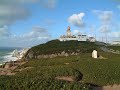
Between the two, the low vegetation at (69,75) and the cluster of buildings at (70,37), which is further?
the cluster of buildings at (70,37)

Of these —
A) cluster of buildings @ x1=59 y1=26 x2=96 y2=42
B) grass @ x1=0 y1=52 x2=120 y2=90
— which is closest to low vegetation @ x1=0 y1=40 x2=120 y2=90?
grass @ x1=0 y1=52 x2=120 y2=90

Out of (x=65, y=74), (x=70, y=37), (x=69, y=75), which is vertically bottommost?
(x=69, y=75)

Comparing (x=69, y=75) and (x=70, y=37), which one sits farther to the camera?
(x=70, y=37)

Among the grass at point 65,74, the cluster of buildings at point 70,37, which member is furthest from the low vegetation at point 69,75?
the cluster of buildings at point 70,37

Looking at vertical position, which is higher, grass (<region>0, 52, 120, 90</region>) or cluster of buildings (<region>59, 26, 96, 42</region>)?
cluster of buildings (<region>59, 26, 96, 42</region>)

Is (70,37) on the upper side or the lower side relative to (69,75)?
upper

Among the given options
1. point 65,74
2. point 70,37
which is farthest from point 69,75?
point 70,37

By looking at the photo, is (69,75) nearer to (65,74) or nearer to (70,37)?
(65,74)

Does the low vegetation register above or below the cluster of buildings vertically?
below

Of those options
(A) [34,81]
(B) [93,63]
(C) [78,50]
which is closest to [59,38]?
(C) [78,50]

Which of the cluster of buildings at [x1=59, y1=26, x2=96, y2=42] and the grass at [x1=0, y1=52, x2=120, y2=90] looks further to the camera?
the cluster of buildings at [x1=59, y1=26, x2=96, y2=42]

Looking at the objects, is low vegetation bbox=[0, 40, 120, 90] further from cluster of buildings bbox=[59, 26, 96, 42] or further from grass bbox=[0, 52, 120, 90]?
cluster of buildings bbox=[59, 26, 96, 42]

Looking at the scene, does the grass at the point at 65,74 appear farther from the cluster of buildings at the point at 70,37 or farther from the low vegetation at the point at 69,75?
the cluster of buildings at the point at 70,37

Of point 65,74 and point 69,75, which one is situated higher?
point 65,74
